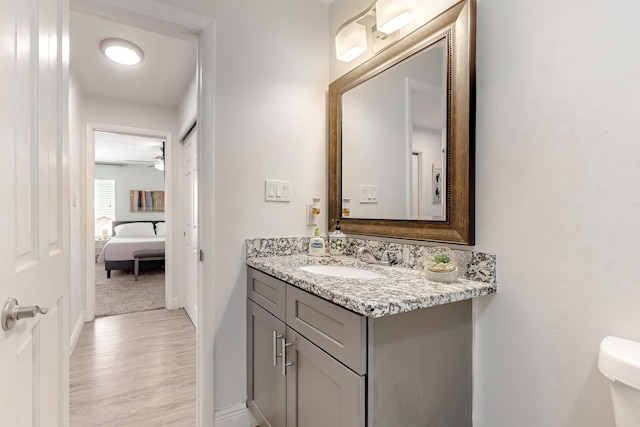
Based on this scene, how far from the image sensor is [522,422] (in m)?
1.05

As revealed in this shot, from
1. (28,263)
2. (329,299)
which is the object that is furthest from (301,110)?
(28,263)

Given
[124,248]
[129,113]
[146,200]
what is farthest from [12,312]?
[146,200]

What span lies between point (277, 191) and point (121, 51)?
68.8 inches

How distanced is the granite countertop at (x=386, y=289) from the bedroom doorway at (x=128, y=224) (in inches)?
128

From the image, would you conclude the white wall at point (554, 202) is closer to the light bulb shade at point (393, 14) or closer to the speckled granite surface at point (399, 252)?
→ the speckled granite surface at point (399, 252)

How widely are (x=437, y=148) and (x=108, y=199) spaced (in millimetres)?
8253

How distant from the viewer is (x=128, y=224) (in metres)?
7.00

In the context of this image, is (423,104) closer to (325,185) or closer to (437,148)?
(437,148)

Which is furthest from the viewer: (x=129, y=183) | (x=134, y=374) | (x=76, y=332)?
(x=129, y=183)

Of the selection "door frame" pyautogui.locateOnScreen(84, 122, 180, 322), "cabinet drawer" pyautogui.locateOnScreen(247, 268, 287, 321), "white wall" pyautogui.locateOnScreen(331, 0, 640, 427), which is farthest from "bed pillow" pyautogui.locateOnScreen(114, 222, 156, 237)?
"white wall" pyautogui.locateOnScreen(331, 0, 640, 427)

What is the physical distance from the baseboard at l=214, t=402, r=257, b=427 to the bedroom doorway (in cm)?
253

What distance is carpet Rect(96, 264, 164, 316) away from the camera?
3.70m

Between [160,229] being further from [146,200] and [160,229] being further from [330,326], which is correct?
[330,326]

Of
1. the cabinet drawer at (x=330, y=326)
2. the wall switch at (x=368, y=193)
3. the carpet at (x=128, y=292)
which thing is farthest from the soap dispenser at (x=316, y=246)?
A: the carpet at (x=128, y=292)
